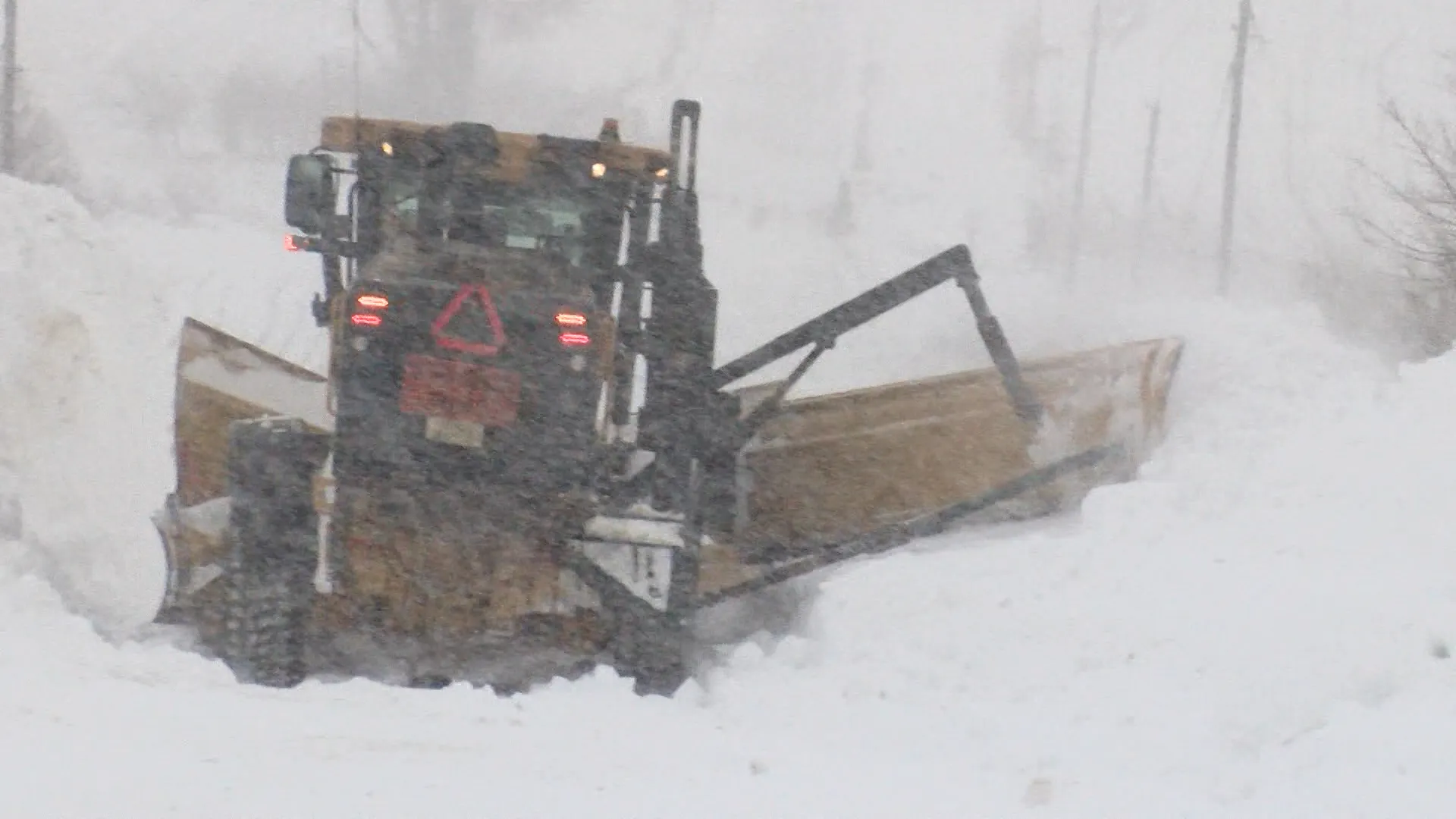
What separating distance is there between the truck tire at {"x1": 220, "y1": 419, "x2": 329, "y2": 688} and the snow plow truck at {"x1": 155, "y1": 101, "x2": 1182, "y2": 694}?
1cm

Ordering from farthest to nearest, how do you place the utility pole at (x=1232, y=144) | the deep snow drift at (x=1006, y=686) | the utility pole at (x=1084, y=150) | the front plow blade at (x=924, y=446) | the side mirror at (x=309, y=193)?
the utility pole at (x=1084, y=150)
the utility pole at (x=1232, y=144)
the front plow blade at (x=924, y=446)
the side mirror at (x=309, y=193)
the deep snow drift at (x=1006, y=686)

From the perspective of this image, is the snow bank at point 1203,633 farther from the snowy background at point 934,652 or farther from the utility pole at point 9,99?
the utility pole at point 9,99

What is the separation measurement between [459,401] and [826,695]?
197cm

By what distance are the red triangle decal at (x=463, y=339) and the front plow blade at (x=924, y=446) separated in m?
2.15

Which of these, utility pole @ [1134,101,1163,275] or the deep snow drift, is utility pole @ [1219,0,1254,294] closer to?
utility pole @ [1134,101,1163,275]

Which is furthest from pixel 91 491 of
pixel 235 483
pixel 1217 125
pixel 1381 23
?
pixel 1381 23

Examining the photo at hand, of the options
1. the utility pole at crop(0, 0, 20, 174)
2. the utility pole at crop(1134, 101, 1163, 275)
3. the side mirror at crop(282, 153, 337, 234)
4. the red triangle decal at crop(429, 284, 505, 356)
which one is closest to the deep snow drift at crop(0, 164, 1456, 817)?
the red triangle decal at crop(429, 284, 505, 356)

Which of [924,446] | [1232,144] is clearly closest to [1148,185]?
[1232,144]

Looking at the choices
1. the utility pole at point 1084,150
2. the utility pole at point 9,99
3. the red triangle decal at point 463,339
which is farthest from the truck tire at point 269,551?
the utility pole at point 1084,150

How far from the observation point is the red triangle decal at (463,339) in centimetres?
679

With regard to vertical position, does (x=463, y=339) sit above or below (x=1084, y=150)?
below

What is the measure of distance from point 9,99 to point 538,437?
20.9m

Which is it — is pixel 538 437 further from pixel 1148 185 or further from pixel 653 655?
pixel 1148 185

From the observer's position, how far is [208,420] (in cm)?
789
